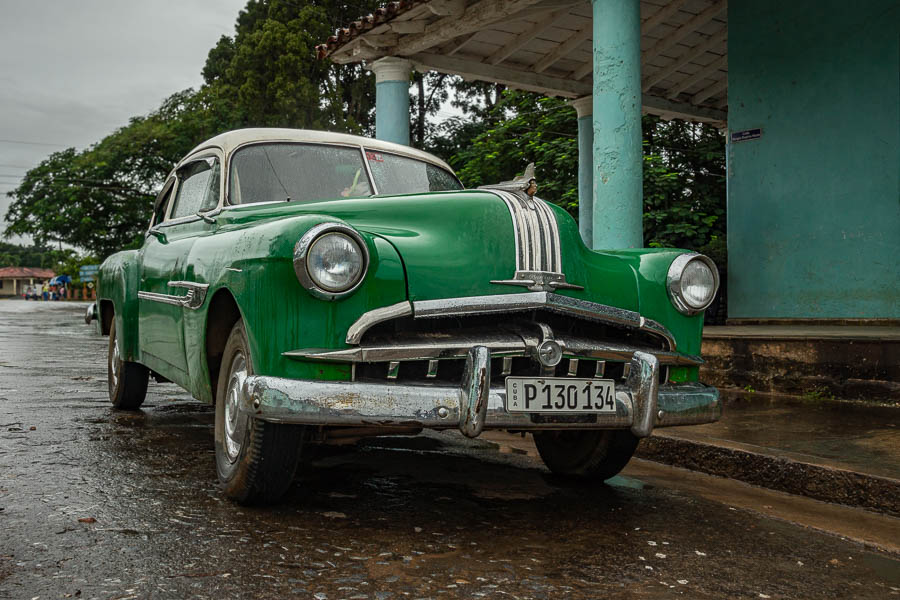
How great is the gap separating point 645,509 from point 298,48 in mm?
23506

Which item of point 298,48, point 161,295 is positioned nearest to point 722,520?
point 161,295

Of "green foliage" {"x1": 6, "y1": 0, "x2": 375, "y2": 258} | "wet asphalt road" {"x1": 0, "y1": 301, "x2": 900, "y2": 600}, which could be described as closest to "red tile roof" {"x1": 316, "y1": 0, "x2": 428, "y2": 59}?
"wet asphalt road" {"x1": 0, "y1": 301, "x2": 900, "y2": 600}

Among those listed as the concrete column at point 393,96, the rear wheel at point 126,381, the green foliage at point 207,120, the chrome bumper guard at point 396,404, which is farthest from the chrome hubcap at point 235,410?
the green foliage at point 207,120

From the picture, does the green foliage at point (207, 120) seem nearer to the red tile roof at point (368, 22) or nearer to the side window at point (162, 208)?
the red tile roof at point (368, 22)

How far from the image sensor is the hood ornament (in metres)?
3.35

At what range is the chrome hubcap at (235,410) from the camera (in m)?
3.19

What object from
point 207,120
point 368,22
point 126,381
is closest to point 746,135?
point 368,22

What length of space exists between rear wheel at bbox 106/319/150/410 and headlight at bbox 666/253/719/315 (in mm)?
3726

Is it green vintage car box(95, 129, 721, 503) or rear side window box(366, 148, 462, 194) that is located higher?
rear side window box(366, 148, 462, 194)

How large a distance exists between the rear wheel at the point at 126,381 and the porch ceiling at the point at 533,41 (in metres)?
4.96

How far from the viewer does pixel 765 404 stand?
19.8 feet

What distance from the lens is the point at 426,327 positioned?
129 inches

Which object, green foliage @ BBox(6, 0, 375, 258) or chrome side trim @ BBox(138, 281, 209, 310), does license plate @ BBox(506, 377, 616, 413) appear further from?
green foliage @ BBox(6, 0, 375, 258)

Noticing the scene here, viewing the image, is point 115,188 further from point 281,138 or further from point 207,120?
point 281,138
